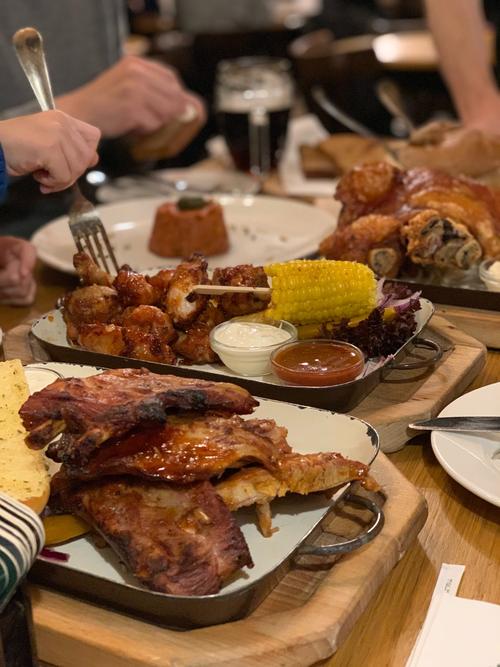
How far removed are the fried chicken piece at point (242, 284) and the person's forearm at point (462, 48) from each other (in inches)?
93.7

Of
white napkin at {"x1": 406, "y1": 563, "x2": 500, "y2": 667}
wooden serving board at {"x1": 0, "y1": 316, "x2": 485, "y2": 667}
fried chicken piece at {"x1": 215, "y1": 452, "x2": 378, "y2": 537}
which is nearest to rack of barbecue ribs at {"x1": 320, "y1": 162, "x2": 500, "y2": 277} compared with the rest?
wooden serving board at {"x1": 0, "y1": 316, "x2": 485, "y2": 667}

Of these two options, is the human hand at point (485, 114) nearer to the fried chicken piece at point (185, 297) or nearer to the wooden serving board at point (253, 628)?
the fried chicken piece at point (185, 297)

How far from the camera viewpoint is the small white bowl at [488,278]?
2607 mm

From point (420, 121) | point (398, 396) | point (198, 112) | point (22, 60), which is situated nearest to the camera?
A: point (398, 396)

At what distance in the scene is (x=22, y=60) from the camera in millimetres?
2639

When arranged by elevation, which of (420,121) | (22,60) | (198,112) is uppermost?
(22,60)

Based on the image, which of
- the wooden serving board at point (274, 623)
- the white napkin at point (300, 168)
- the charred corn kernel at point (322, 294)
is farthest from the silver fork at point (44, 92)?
the white napkin at point (300, 168)

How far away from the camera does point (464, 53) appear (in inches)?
177

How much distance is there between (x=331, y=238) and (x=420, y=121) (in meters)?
5.27

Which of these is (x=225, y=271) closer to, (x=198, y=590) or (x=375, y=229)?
(x=375, y=229)

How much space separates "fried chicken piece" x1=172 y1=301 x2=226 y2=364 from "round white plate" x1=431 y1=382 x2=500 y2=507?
632 millimetres

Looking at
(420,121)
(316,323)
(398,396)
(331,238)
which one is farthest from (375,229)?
(420,121)

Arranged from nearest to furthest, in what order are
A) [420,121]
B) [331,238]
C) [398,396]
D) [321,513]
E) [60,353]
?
[321,513], [398,396], [60,353], [331,238], [420,121]

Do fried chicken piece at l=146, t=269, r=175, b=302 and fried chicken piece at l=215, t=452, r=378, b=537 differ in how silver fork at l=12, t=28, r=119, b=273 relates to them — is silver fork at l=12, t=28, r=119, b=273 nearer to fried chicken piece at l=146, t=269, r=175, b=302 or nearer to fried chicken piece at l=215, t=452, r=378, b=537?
fried chicken piece at l=146, t=269, r=175, b=302
